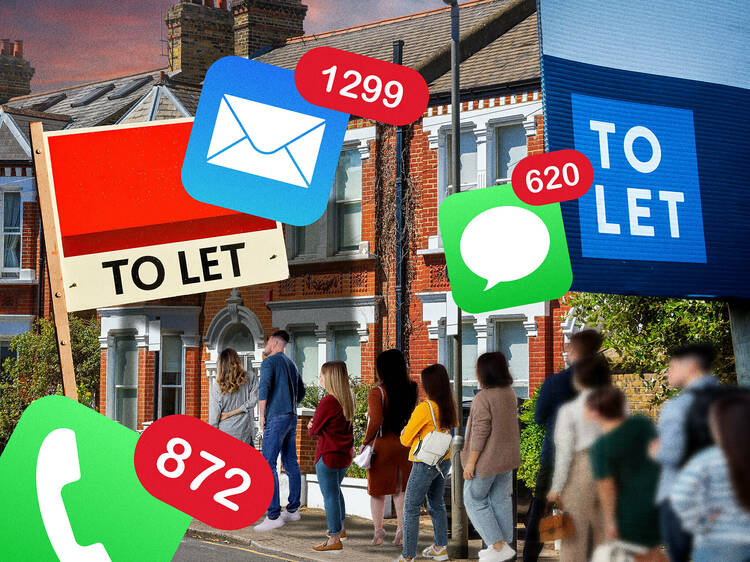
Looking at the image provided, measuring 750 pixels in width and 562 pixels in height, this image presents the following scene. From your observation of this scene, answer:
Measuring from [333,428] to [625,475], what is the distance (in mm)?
5922

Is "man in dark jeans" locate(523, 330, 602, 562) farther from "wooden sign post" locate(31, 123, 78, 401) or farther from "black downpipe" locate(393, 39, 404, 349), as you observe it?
"black downpipe" locate(393, 39, 404, 349)

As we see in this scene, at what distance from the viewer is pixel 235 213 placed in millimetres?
4359

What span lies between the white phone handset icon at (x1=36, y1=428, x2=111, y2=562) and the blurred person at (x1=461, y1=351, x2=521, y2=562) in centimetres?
331

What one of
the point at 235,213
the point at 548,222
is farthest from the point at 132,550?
the point at 548,222

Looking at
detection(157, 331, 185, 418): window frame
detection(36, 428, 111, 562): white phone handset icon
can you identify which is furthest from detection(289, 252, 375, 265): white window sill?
detection(36, 428, 111, 562): white phone handset icon

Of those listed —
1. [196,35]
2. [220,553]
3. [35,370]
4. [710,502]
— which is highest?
[196,35]

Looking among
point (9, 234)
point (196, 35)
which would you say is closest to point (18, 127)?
point (9, 234)

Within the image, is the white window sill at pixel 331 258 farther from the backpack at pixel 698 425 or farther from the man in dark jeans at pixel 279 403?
the backpack at pixel 698 425

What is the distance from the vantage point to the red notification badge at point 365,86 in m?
4.15

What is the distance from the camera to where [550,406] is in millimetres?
5898

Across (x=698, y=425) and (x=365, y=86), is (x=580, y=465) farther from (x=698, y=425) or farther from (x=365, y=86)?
(x=365, y=86)

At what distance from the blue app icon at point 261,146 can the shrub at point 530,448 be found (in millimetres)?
7466

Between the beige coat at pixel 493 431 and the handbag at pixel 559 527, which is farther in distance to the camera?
the beige coat at pixel 493 431

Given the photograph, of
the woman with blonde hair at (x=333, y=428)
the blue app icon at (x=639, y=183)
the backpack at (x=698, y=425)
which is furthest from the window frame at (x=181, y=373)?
the backpack at (x=698, y=425)
